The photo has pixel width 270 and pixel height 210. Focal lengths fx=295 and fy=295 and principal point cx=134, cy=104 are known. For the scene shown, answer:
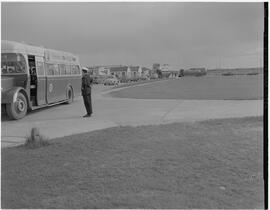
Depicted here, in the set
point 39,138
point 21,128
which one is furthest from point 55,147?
point 21,128

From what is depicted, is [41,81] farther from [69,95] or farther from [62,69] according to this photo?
[69,95]

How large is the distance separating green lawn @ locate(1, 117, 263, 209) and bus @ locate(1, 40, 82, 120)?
4.17 m

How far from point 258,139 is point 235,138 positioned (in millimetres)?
412

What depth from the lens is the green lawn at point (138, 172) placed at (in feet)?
10.3

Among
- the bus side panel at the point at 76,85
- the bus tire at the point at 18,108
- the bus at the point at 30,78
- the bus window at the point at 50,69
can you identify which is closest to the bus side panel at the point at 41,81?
the bus at the point at 30,78

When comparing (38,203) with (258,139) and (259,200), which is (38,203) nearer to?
(259,200)

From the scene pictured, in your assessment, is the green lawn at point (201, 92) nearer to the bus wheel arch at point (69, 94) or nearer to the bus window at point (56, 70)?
the bus wheel arch at point (69, 94)

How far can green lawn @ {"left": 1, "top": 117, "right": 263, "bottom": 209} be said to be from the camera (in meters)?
3.13

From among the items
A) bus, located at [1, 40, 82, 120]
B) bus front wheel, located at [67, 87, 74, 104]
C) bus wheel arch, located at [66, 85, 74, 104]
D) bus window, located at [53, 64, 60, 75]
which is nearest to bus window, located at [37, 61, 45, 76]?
bus, located at [1, 40, 82, 120]

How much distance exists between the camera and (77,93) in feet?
50.8

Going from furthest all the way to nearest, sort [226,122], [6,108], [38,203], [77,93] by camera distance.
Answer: [77,93] < [6,108] < [226,122] < [38,203]

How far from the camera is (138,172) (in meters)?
3.92

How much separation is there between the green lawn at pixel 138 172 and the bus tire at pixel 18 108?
3934 mm

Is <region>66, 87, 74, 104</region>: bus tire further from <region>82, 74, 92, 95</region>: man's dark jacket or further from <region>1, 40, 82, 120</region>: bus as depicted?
<region>82, 74, 92, 95</region>: man's dark jacket
